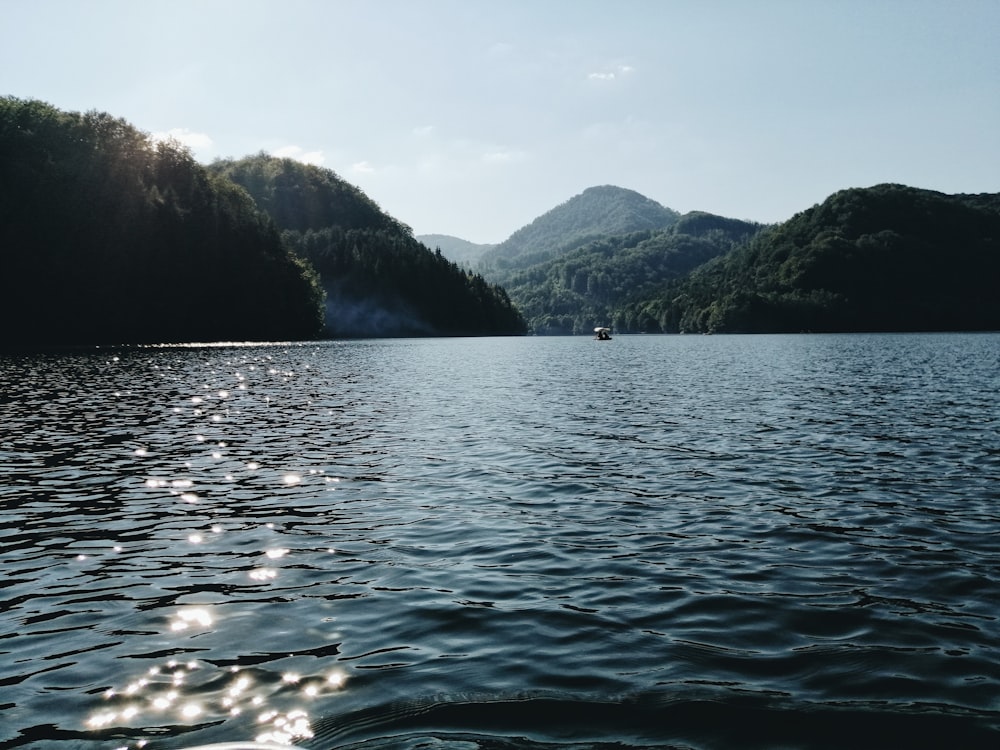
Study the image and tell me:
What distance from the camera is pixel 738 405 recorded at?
43031 mm

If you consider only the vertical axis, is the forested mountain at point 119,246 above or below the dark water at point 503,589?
above

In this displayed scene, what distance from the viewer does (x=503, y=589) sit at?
12.9 m

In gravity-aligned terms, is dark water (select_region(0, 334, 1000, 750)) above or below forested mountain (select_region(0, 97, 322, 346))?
below

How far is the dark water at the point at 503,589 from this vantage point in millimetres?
8344

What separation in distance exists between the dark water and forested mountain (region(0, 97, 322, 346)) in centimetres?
11020

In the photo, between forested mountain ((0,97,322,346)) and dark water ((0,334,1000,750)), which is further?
forested mountain ((0,97,322,346))

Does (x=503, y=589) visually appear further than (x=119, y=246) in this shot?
No

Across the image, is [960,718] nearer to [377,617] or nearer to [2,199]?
[377,617]

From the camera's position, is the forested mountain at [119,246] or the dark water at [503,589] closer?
the dark water at [503,589]

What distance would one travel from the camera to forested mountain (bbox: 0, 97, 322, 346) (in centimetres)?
12312

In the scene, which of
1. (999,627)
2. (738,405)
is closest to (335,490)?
(999,627)

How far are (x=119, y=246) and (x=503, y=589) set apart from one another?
145089 mm

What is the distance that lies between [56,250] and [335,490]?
130225mm

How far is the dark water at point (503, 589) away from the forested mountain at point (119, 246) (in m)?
110
